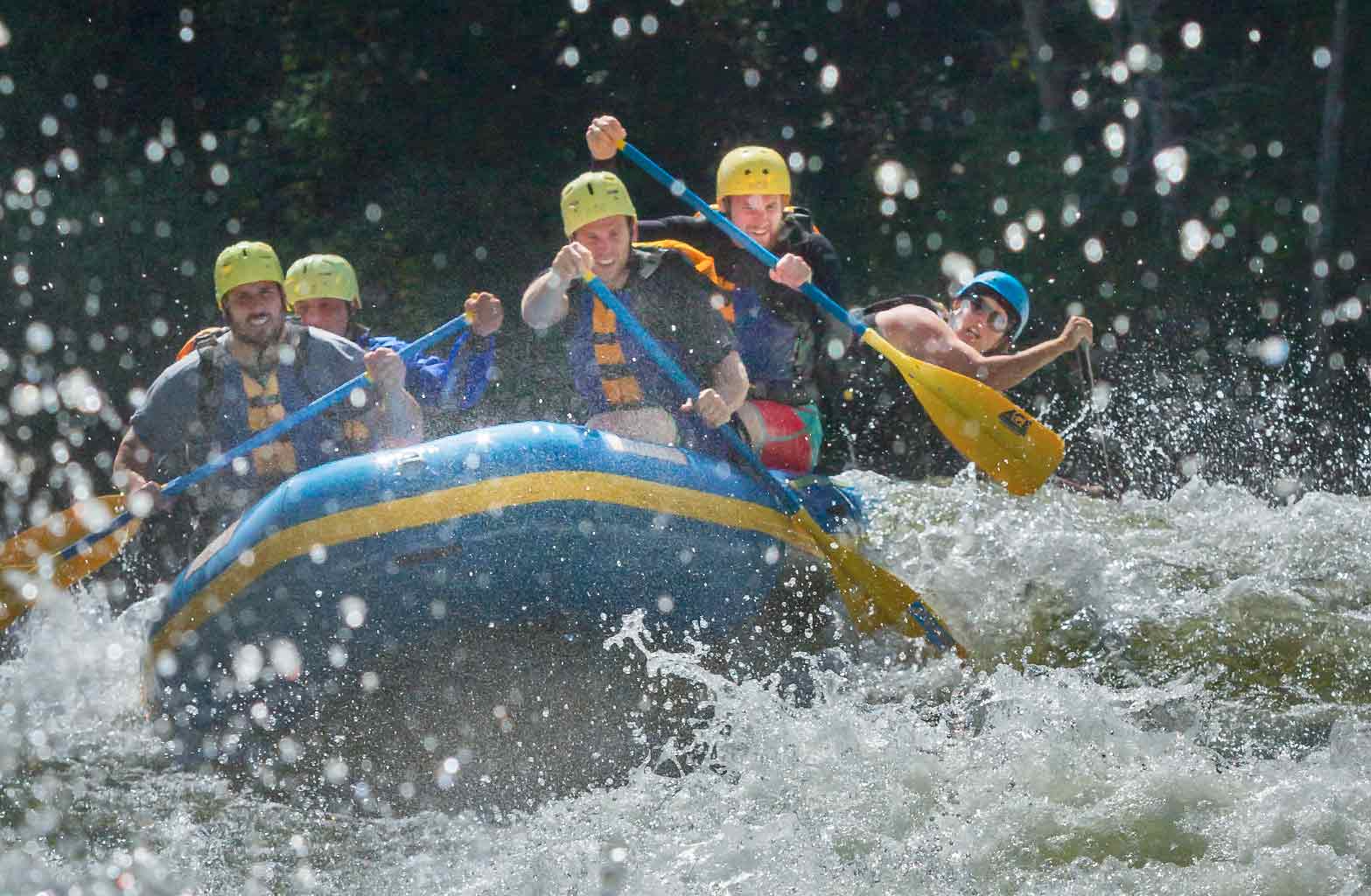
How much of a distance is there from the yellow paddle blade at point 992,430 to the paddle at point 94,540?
60.2 inches

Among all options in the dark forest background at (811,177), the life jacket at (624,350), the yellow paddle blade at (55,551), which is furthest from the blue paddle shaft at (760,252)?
the dark forest background at (811,177)

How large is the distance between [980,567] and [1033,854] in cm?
202

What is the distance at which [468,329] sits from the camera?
18.6 feet

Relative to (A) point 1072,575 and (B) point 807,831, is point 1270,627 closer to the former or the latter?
(A) point 1072,575

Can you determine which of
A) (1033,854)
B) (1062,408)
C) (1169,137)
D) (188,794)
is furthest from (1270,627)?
(1169,137)

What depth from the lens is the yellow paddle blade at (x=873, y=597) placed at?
4988 millimetres

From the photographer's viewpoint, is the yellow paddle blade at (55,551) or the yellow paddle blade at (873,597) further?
the yellow paddle blade at (55,551)

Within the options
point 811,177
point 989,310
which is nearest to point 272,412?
point 989,310

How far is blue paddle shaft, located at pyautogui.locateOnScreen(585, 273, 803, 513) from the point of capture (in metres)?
4.89

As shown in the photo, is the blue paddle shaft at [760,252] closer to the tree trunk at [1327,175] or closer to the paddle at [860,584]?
the paddle at [860,584]

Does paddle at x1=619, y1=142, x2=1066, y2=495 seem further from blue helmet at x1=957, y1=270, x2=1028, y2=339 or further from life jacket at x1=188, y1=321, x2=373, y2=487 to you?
life jacket at x1=188, y1=321, x2=373, y2=487

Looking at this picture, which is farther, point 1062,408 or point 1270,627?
point 1062,408

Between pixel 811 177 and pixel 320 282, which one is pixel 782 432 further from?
pixel 811 177

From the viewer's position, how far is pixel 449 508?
14.1 feet
